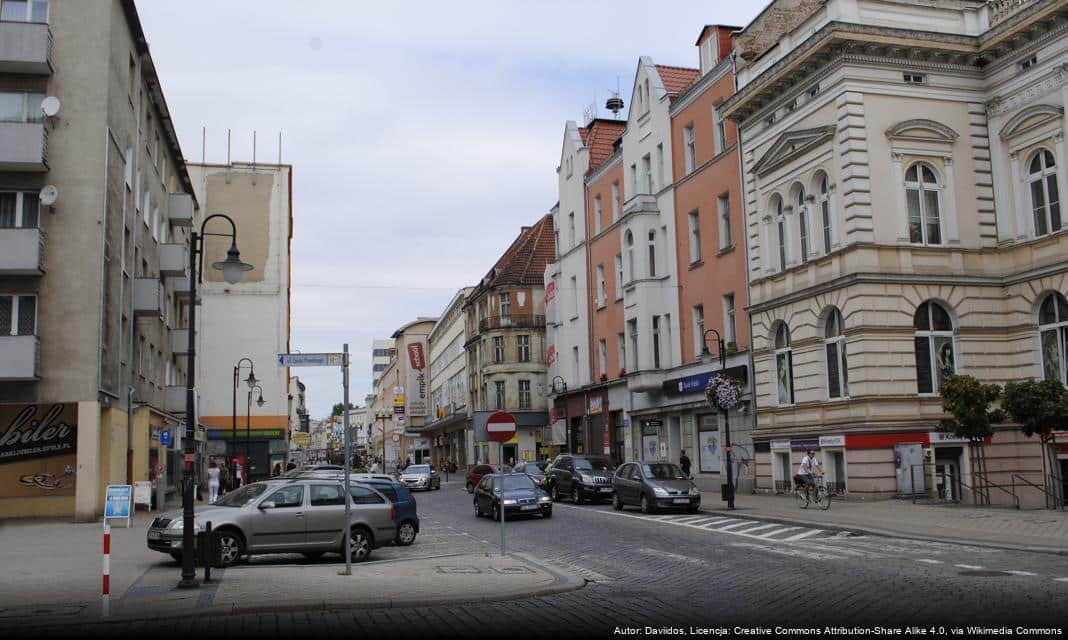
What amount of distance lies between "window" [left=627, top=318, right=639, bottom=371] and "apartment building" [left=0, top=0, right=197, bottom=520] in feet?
72.6

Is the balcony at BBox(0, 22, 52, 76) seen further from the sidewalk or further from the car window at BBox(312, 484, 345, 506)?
the sidewalk

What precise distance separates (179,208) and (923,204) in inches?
1237

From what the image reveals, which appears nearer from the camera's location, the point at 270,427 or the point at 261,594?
the point at 261,594

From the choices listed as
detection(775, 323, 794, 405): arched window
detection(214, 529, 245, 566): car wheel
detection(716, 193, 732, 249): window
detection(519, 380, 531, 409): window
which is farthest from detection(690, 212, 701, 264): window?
detection(519, 380, 531, 409): window

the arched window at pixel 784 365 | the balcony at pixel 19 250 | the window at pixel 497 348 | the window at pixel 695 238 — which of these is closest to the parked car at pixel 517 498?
the arched window at pixel 784 365

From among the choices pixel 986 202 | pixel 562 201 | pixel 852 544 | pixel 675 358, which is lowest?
pixel 852 544

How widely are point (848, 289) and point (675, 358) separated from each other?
14039 millimetres

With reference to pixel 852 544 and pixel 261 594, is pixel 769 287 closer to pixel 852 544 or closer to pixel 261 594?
pixel 852 544

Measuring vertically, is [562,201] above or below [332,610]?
above

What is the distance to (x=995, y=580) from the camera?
1401 centimetres

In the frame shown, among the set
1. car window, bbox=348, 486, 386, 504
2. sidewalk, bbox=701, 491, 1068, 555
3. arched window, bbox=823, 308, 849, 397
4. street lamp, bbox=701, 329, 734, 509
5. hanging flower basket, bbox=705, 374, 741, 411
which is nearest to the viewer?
sidewalk, bbox=701, 491, 1068, 555

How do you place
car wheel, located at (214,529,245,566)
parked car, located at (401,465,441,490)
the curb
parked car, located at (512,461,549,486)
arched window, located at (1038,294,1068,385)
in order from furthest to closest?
parked car, located at (401,465,441,490), parked car, located at (512,461,549,486), arched window, located at (1038,294,1068,385), car wheel, located at (214,529,245,566), the curb

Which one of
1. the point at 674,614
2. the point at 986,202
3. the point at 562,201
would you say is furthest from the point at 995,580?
the point at 562,201

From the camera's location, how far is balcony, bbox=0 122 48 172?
94.4 feet
